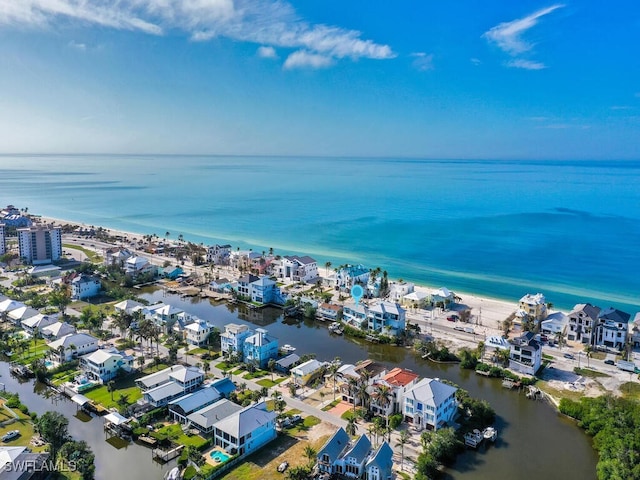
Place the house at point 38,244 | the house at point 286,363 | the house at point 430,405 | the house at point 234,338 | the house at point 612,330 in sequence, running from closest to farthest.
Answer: the house at point 430,405, the house at point 286,363, the house at point 234,338, the house at point 612,330, the house at point 38,244

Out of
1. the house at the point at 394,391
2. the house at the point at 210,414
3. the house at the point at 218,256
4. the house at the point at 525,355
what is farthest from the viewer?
the house at the point at 218,256

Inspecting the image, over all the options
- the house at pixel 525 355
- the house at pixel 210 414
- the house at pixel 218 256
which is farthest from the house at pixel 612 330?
the house at pixel 218 256

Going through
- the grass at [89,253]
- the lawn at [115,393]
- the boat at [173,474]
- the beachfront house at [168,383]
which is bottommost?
the grass at [89,253]

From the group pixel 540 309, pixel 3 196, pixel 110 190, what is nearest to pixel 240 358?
pixel 540 309

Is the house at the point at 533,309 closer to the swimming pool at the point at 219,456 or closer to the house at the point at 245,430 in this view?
the house at the point at 245,430

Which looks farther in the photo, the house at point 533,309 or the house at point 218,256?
the house at point 218,256

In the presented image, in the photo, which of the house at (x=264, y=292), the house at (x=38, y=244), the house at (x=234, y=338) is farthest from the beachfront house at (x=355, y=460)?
the house at (x=38, y=244)

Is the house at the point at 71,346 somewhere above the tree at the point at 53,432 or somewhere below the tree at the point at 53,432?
below

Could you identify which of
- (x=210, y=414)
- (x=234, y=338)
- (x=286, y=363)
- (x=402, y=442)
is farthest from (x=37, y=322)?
(x=402, y=442)
